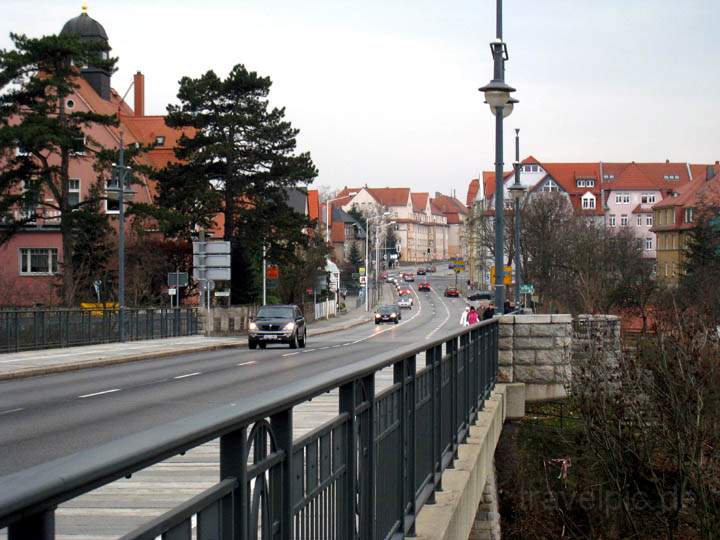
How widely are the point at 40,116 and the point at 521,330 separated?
32865mm

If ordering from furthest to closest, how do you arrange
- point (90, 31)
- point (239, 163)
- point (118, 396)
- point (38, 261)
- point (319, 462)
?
point (90, 31), point (38, 261), point (239, 163), point (118, 396), point (319, 462)

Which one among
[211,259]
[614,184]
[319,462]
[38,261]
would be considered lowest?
[319,462]

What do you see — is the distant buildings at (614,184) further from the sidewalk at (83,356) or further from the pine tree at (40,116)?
the sidewalk at (83,356)

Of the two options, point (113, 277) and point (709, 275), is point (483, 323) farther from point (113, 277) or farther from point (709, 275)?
point (113, 277)

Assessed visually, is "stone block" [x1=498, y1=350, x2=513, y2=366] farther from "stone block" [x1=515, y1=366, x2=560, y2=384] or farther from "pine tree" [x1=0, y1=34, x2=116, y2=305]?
"pine tree" [x1=0, y1=34, x2=116, y2=305]

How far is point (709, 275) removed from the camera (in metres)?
57.8

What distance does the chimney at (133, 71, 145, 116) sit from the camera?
113438mm

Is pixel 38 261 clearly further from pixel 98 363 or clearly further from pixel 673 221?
pixel 673 221

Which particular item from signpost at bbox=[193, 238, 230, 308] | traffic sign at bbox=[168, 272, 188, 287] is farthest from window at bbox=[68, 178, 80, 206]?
signpost at bbox=[193, 238, 230, 308]

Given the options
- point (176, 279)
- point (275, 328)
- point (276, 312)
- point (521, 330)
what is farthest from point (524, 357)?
point (176, 279)

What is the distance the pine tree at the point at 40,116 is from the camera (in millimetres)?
46844

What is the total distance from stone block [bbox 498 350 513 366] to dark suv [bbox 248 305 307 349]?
74.3ft

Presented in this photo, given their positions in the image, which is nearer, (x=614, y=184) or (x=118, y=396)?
(x=118, y=396)

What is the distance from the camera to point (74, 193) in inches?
2955
